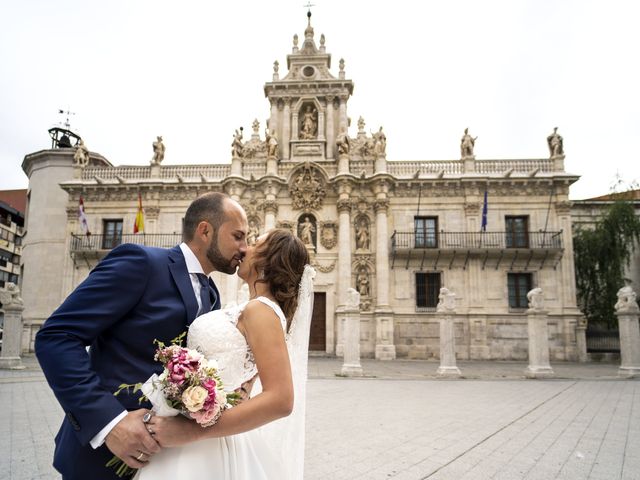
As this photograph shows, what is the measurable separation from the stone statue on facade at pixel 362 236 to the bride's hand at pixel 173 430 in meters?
22.0

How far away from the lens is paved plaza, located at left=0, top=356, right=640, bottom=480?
4.70 metres

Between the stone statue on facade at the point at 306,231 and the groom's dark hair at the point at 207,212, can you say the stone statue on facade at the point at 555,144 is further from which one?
the groom's dark hair at the point at 207,212

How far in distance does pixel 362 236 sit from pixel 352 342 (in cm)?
962

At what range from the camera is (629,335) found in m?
15.5

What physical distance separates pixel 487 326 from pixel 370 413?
1633 cm

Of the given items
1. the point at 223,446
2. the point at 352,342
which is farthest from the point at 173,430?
the point at 352,342

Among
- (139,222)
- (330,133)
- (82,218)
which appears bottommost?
(139,222)

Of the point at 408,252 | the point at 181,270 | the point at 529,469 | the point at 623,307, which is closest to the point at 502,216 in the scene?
the point at 408,252

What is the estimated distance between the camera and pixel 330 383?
12.2m

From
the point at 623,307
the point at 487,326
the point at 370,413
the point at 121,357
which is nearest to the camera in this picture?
the point at 121,357

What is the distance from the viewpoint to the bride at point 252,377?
1912 millimetres

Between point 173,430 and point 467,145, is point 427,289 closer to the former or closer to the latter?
point 467,145

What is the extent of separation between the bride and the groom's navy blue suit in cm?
18

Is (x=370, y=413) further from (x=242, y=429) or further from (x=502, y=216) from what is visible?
(x=502, y=216)
